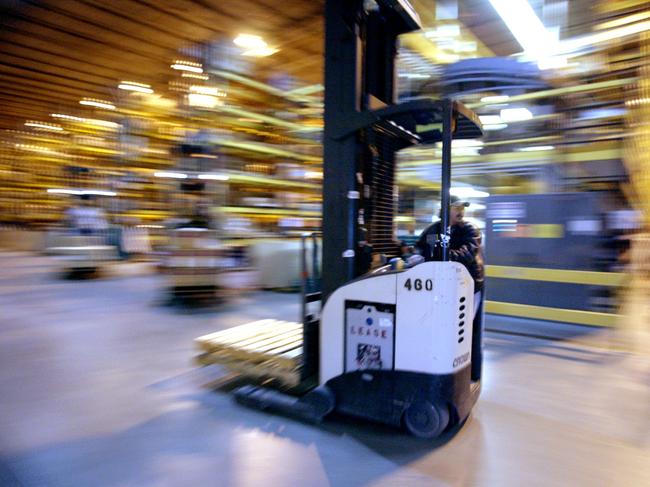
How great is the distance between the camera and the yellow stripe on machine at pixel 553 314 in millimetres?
6293

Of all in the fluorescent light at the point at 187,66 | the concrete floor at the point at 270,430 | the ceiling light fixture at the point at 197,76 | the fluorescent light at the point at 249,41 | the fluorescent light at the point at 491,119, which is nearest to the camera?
the concrete floor at the point at 270,430

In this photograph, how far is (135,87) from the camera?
14133 millimetres

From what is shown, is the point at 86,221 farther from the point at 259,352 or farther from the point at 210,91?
the point at 259,352

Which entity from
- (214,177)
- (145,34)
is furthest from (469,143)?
(145,34)

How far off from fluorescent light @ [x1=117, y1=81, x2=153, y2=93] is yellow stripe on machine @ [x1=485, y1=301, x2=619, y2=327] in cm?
1223

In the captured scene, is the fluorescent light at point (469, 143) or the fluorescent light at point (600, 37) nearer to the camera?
the fluorescent light at point (600, 37)

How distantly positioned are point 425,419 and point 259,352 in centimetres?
151

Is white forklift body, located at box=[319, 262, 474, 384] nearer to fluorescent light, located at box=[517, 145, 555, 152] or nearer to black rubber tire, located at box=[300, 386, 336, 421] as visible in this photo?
black rubber tire, located at box=[300, 386, 336, 421]

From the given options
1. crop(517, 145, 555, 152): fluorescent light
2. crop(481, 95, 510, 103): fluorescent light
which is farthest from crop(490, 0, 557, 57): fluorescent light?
crop(517, 145, 555, 152): fluorescent light

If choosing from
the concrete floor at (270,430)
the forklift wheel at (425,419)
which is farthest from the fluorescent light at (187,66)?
the forklift wheel at (425,419)

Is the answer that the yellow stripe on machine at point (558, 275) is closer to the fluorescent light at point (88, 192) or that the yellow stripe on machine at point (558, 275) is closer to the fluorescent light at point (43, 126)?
the fluorescent light at point (88, 192)

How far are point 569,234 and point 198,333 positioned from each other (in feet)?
18.2

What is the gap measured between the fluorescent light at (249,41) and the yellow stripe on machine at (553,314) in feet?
25.7

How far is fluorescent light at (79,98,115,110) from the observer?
15.7 meters
